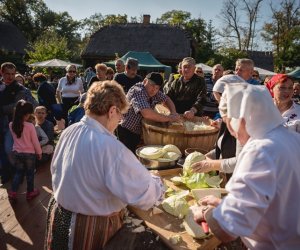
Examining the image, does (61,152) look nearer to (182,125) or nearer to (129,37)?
(182,125)

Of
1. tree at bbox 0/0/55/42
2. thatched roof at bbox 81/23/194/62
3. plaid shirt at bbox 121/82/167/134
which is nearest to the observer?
plaid shirt at bbox 121/82/167/134

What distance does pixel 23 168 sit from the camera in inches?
154

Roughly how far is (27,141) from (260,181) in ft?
11.3

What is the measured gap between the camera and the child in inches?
151

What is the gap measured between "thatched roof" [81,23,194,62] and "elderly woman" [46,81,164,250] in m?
20.2

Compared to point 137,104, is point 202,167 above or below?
below

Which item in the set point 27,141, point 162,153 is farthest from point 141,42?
point 162,153

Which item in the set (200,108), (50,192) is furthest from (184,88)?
(50,192)

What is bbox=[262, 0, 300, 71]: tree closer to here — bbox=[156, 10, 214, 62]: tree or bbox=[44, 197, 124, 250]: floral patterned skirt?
bbox=[156, 10, 214, 62]: tree

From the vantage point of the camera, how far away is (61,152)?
1.75 metres

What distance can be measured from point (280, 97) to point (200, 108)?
1119mm

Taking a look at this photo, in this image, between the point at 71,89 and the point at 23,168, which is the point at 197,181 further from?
the point at 71,89

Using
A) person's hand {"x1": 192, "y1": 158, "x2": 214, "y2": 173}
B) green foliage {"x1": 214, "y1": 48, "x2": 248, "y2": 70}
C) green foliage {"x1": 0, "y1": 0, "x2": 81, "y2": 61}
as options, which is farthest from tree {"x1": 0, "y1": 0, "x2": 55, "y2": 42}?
person's hand {"x1": 192, "y1": 158, "x2": 214, "y2": 173}

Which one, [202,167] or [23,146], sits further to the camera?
[23,146]
